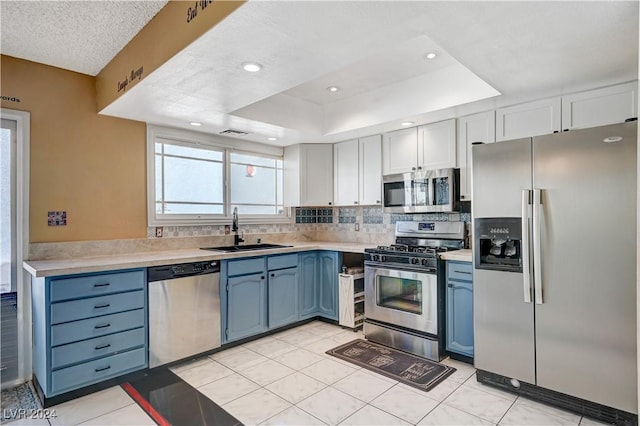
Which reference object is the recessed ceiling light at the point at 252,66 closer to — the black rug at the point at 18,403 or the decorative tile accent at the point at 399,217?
the decorative tile accent at the point at 399,217

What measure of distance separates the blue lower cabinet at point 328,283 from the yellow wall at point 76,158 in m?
1.88

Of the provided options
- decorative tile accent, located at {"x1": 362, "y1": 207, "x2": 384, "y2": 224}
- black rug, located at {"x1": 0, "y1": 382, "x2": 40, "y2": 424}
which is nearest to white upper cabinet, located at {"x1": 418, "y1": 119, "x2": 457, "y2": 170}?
decorative tile accent, located at {"x1": 362, "y1": 207, "x2": 384, "y2": 224}

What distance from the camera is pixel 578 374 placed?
221 centimetres

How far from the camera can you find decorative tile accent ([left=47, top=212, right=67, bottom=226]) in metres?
2.90

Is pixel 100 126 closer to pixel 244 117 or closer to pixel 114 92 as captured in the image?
pixel 114 92

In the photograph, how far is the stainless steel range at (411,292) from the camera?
3.08m

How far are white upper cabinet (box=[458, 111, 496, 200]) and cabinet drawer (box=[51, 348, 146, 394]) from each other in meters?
3.09

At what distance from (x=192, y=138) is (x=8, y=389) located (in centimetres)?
257

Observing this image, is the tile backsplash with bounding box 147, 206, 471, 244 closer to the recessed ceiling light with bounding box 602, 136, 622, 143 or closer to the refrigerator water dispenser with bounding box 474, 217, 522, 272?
the refrigerator water dispenser with bounding box 474, 217, 522, 272

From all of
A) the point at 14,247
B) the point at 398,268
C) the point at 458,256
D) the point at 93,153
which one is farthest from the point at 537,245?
the point at 14,247

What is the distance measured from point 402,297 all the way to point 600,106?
213 cm

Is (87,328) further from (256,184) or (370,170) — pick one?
(370,170)

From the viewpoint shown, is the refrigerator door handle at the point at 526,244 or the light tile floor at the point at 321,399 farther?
the refrigerator door handle at the point at 526,244

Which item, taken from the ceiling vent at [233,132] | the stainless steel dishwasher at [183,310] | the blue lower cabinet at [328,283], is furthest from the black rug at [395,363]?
the ceiling vent at [233,132]
